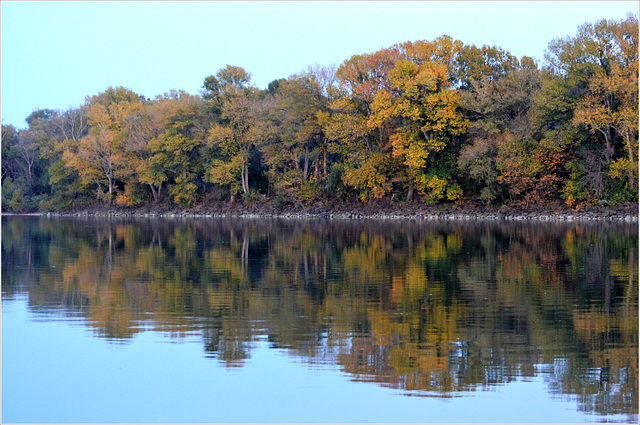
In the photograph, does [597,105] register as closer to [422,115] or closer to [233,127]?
[422,115]

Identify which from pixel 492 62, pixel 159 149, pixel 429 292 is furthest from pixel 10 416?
pixel 159 149

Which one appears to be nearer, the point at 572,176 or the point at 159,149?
the point at 572,176

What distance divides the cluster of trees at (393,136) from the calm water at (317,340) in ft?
79.2

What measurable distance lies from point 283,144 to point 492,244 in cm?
3358

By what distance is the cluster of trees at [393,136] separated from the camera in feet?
133

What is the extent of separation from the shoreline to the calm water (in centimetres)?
2322

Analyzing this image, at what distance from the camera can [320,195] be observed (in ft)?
180

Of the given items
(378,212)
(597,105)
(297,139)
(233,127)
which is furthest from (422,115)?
(233,127)

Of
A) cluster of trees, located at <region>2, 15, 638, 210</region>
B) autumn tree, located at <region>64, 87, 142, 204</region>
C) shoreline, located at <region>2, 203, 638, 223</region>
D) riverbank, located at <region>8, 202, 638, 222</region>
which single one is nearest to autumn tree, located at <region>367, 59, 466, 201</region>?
cluster of trees, located at <region>2, 15, 638, 210</region>

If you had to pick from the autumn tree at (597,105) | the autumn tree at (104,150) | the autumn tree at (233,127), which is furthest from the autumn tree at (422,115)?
the autumn tree at (104,150)

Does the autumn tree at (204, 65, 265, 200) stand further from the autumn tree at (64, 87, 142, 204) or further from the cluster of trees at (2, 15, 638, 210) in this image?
the autumn tree at (64, 87, 142, 204)

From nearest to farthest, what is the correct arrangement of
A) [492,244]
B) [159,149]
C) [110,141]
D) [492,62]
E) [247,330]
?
[247,330] → [492,244] → [492,62] → [159,149] → [110,141]

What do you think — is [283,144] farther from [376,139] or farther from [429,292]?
[429,292]

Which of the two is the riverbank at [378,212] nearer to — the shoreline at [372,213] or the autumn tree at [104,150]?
the shoreline at [372,213]
